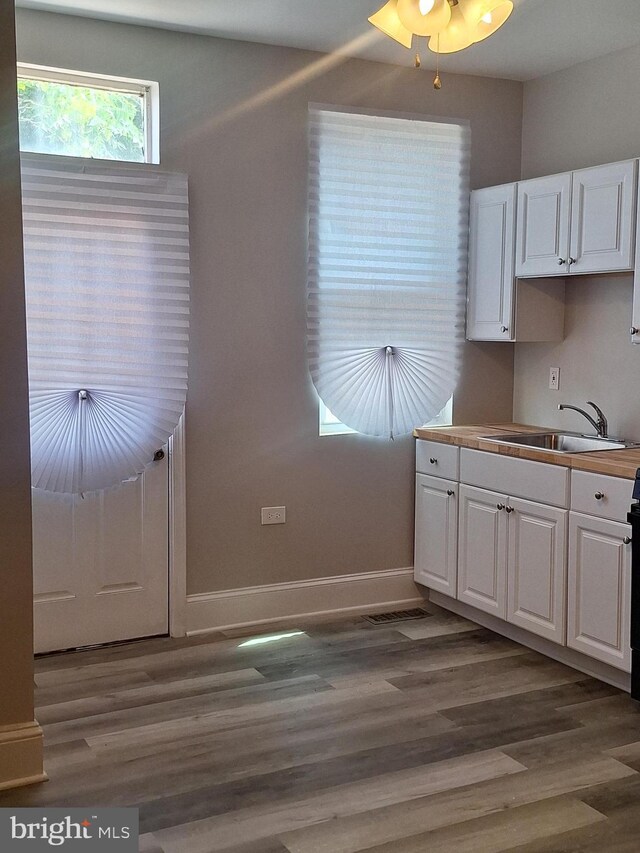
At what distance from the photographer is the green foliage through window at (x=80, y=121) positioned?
3789 millimetres

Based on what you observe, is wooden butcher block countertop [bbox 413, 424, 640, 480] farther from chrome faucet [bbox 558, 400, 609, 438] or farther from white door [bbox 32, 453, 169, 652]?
white door [bbox 32, 453, 169, 652]

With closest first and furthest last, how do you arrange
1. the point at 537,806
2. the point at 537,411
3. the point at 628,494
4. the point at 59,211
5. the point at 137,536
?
the point at 537,806 → the point at 628,494 → the point at 59,211 → the point at 137,536 → the point at 537,411

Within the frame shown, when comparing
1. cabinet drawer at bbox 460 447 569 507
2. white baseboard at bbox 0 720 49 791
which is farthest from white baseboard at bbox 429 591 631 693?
white baseboard at bbox 0 720 49 791

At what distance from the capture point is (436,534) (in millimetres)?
4543

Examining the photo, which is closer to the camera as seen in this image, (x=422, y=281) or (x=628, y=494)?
(x=628, y=494)

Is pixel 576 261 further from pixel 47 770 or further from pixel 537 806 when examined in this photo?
pixel 47 770

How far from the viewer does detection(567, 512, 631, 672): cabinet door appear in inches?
136

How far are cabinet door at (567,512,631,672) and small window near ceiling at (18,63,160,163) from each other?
2423 mm

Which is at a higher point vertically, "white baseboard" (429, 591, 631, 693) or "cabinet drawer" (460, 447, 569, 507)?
"cabinet drawer" (460, 447, 569, 507)

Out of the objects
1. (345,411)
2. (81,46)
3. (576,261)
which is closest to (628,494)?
(576,261)

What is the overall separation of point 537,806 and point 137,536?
2.13 meters

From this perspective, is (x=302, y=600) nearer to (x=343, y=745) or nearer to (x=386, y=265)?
(x=343, y=745)

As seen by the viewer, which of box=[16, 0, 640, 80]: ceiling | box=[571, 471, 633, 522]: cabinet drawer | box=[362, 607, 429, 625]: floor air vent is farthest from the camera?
box=[362, 607, 429, 625]: floor air vent

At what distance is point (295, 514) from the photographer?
4461 millimetres
